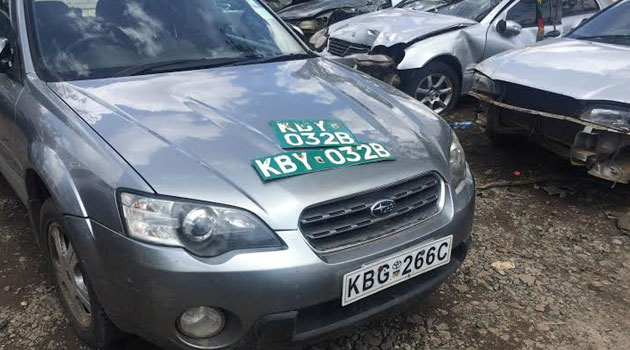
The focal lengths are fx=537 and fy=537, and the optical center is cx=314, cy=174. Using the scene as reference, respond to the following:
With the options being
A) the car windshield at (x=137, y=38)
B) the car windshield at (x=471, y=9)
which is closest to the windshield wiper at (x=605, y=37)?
the car windshield at (x=471, y=9)

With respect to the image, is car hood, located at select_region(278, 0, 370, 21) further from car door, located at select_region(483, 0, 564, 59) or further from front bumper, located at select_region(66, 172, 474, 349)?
front bumper, located at select_region(66, 172, 474, 349)

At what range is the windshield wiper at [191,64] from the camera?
267cm

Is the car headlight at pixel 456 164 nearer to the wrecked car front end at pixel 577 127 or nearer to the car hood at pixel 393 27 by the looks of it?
the wrecked car front end at pixel 577 127

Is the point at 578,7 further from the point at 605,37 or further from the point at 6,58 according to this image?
the point at 6,58

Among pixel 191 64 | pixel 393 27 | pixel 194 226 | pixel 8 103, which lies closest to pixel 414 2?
pixel 393 27

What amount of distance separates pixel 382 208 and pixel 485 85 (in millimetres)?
2717

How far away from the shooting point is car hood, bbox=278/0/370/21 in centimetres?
791

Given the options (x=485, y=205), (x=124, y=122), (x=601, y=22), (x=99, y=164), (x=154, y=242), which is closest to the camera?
(x=154, y=242)

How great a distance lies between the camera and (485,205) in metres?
3.88

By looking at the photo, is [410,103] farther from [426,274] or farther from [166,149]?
[166,149]

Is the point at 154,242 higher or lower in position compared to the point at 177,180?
lower

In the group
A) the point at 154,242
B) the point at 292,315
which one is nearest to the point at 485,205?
the point at 292,315

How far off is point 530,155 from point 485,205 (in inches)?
48.6

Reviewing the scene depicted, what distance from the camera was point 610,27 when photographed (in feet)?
15.0
